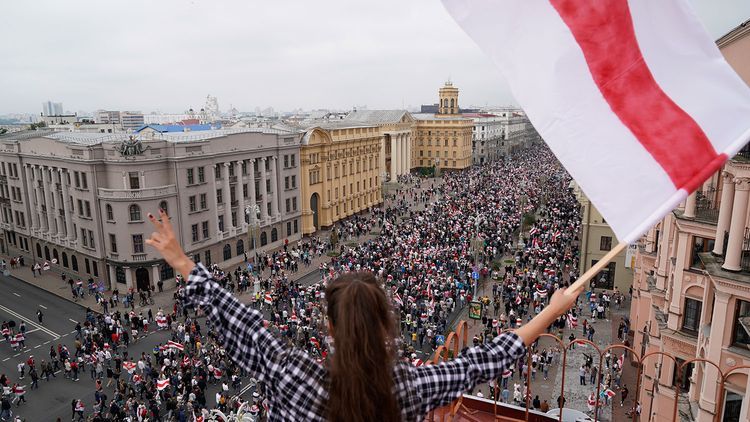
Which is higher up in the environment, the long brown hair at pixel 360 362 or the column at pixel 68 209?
the long brown hair at pixel 360 362

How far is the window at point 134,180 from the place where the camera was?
36125 mm

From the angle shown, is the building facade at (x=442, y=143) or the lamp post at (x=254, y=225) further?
the building facade at (x=442, y=143)

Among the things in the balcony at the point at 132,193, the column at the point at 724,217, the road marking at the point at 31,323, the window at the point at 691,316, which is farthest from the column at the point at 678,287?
the balcony at the point at 132,193

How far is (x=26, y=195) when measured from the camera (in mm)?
44500

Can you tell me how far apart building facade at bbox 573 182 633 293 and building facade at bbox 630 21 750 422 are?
1436cm

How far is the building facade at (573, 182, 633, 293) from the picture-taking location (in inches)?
1387

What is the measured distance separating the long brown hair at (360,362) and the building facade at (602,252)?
35.9 m

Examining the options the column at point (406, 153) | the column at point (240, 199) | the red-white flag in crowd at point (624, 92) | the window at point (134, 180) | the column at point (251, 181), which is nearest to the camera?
the red-white flag in crowd at point (624, 92)

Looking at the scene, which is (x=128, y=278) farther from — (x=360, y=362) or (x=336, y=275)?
(x=360, y=362)

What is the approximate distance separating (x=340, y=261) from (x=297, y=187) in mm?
13631

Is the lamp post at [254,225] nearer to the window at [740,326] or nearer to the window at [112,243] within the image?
the window at [112,243]

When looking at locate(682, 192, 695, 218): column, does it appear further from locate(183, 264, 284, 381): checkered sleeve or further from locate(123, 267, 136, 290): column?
locate(123, 267, 136, 290): column

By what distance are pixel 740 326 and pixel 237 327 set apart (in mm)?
15621

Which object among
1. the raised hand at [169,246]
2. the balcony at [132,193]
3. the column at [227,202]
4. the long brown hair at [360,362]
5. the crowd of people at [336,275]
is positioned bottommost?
the crowd of people at [336,275]
